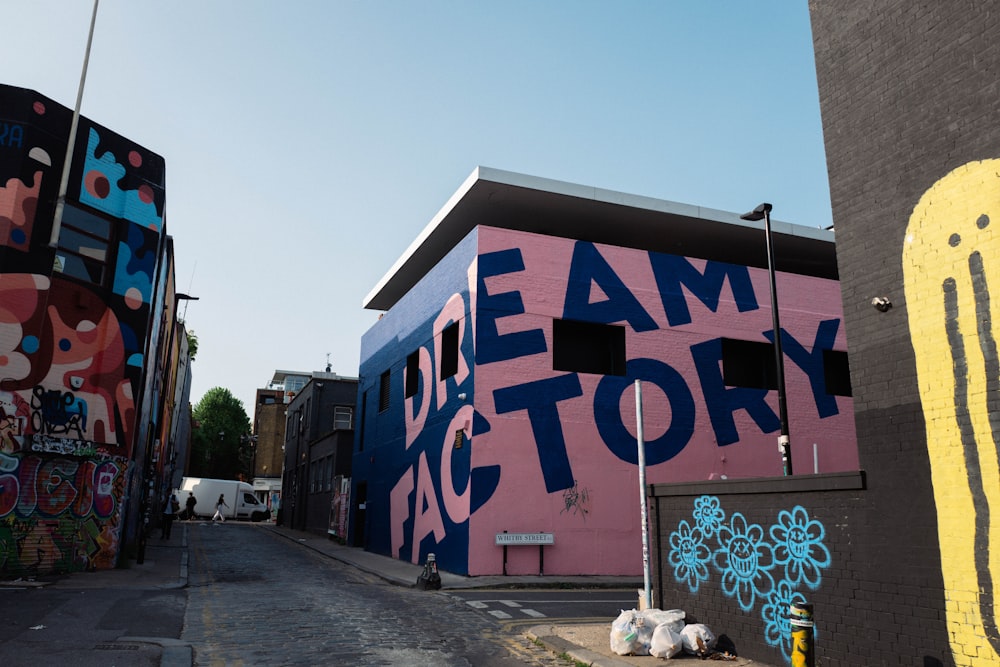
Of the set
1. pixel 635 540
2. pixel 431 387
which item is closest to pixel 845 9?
pixel 635 540

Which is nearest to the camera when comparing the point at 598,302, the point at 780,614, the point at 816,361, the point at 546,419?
the point at 780,614

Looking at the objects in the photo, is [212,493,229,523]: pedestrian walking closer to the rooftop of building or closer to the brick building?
the rooftop of building

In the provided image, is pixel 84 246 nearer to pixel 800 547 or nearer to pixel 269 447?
pixel 800 547

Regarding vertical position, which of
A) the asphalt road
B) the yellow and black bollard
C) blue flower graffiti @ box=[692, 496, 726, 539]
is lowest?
the asphalt road

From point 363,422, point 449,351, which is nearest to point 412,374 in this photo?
point 449,351

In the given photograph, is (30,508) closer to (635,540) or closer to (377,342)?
(635,540)

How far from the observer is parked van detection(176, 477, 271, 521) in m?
48.2

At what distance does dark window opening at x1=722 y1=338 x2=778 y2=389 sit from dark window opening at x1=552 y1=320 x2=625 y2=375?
11.9 ft

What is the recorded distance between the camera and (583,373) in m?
19.4

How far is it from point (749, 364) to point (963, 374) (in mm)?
15611

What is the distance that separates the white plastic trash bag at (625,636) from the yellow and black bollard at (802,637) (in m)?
2.76

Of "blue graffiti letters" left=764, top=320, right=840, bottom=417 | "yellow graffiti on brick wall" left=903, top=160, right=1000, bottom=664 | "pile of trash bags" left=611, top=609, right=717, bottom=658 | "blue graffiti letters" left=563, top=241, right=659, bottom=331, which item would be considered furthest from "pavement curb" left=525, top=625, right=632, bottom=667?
"blue graffiti letters" left=764, top=320, right=840, bottom=417

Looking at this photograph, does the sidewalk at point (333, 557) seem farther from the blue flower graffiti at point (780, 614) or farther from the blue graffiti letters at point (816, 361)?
the blue graffiti letters at point (816, 361)

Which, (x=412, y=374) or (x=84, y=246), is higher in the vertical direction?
(x=84, y=246)
